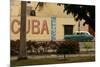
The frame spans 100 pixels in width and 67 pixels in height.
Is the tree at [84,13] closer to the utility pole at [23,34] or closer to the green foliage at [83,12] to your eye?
the green foliage at [83,12]

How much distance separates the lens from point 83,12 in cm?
149

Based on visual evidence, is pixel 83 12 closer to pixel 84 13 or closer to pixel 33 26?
pixel 84 13

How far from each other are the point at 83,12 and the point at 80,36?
0.16 metres

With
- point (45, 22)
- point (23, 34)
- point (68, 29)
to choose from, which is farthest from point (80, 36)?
point (23, 34)

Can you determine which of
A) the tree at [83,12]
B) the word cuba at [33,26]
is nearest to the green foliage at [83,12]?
the tree at [83,12]

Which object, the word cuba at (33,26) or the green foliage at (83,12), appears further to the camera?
the green foliage at (83,12)

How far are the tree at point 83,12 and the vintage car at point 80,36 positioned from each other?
56 mm

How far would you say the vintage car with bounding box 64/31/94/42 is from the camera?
1.44 metres

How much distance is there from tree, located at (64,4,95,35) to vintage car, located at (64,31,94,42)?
0.06 metres

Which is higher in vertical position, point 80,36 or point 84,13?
point 84,13

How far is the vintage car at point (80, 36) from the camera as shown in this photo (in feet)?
4.71
